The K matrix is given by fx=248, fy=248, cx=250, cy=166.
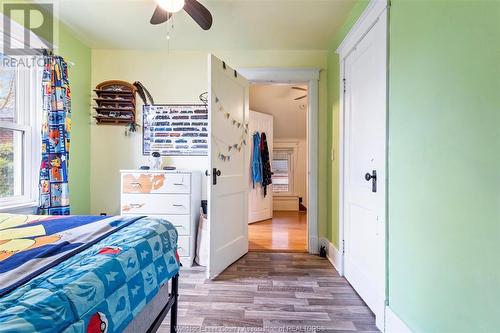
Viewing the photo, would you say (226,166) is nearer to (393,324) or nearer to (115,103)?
(115,103)

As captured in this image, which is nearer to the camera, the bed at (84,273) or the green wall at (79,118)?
the bed at (84,273)

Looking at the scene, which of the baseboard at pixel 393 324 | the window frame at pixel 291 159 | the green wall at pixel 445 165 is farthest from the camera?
the window frame at pixel 291 159

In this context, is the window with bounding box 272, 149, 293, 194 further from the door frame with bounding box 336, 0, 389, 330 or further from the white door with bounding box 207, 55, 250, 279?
the door frame with bounding box 336, 0, 389, 330

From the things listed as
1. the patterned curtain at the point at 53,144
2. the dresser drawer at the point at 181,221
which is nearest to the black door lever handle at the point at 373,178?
the dresser drawer at the point at 181,221

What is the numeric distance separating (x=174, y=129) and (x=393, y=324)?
104 inches

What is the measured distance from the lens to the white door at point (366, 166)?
5.27ft

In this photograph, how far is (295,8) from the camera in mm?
2133

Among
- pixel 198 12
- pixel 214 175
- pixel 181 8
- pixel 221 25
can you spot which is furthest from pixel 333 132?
pixel 181 8

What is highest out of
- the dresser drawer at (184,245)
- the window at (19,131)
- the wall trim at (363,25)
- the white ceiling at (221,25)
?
the white ceiling at (221,25)

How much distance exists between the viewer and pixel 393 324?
4.74 ft

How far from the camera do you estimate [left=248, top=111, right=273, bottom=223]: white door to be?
4617 mm

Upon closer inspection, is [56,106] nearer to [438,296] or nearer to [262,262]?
[262,262]

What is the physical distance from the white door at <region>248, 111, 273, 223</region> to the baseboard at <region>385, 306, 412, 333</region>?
3.09 m

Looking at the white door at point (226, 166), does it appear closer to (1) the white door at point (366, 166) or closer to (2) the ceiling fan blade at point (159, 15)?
(2) the ceiling fan blade at point (159, 15)
